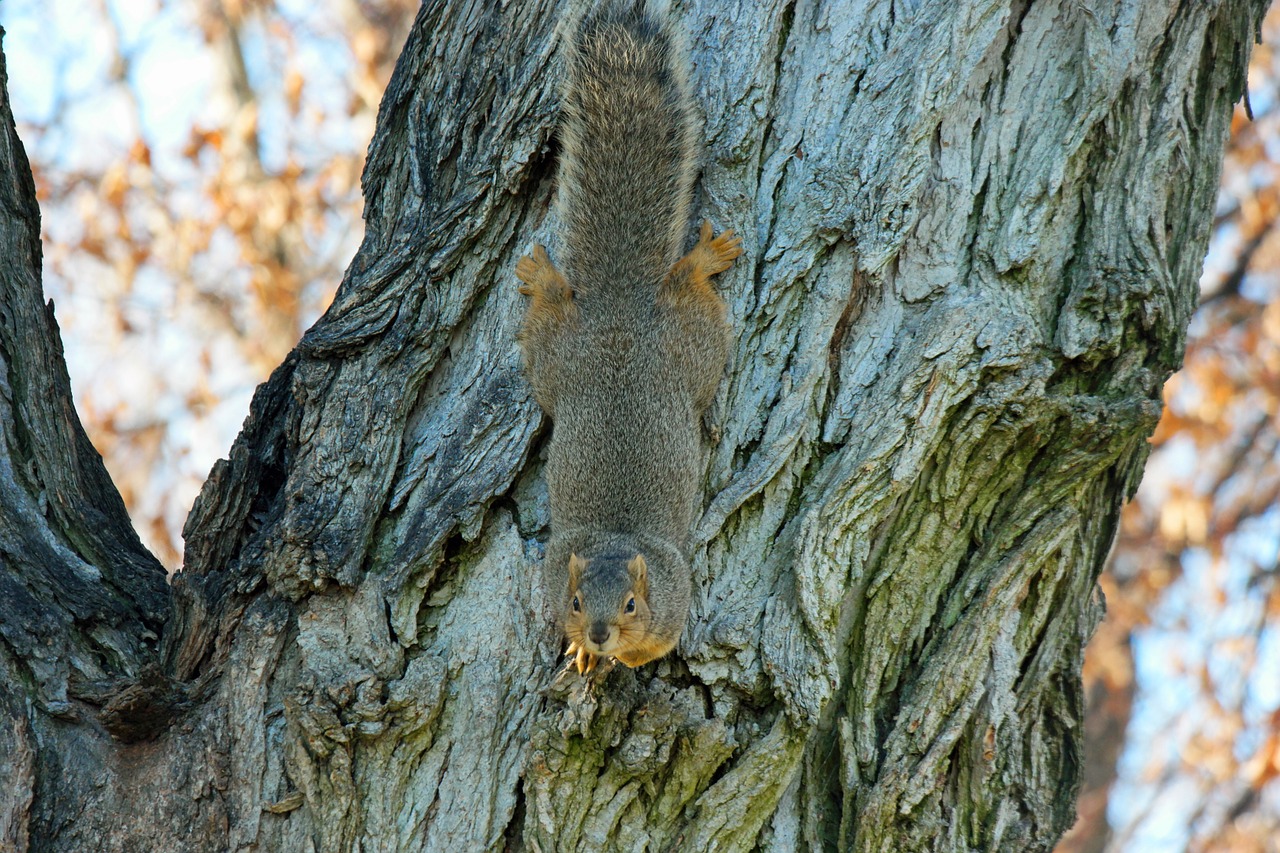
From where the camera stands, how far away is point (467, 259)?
3535mm

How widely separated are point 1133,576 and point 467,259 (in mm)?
9201

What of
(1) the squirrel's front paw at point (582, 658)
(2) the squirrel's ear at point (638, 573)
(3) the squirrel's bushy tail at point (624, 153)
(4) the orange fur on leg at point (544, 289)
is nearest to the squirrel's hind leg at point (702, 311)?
(3) the squirrel's bushy tail at point (624, 153)

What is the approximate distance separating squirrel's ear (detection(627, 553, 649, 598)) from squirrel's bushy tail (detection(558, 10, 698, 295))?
0.89m

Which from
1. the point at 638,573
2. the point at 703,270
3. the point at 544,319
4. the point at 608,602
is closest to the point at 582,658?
the point at 608,602

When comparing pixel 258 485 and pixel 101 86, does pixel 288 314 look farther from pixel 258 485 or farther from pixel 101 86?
pixel 258 485

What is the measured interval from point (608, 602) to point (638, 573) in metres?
0.17

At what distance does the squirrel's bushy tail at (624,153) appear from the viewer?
3672 mm

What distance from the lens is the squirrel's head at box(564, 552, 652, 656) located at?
325 cm

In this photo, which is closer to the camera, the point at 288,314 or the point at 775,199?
the point at 775,199

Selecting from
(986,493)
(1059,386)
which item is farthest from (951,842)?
(1059,386)

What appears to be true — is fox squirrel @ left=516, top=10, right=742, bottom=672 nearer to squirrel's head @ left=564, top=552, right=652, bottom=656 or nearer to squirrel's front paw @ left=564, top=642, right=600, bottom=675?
squirrel's head @ left=564, top=552, right=652, bottom=656

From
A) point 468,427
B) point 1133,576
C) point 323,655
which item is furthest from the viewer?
point 1133,576

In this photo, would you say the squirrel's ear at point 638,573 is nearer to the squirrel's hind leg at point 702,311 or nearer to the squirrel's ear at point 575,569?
the squirrel's ear at point 575,569

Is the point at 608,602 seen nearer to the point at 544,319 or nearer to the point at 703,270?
the point at 544,319
